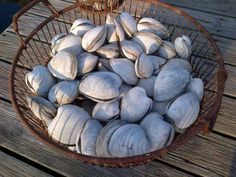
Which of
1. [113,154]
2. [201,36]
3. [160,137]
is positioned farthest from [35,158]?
[201,36]

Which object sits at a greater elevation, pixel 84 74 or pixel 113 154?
pixel 84 74

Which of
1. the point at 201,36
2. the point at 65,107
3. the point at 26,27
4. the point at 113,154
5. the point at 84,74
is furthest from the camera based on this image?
the point at 26,27

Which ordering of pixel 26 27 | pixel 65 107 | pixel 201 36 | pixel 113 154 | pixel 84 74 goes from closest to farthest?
pixel 113 154 → pixel 65 107 → pixel 84 74 → pixel 201 36 → pixel 26 27

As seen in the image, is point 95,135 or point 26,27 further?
point 26,27

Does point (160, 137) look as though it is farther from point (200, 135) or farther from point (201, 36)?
point (201, 36)

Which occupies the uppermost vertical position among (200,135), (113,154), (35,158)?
(113,154)
